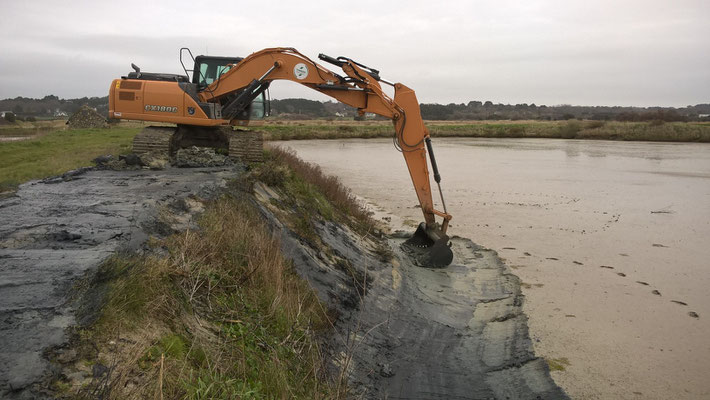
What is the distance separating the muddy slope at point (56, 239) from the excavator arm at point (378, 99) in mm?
2360

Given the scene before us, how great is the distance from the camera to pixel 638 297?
882cm

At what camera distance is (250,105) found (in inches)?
493

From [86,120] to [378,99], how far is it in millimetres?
36870

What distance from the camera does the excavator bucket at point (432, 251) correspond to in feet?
32.6

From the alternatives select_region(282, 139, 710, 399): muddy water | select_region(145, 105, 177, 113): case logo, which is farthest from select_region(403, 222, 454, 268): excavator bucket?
select_region(145, 105, 177, 113): case logo

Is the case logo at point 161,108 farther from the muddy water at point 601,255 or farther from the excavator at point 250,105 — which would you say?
the muddy water at point 601,255

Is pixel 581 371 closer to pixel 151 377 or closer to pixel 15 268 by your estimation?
pixel 151 377

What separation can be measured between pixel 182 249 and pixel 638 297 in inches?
290

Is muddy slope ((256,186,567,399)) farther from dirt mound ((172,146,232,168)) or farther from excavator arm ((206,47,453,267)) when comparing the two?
dirt mound ((172,146,232,168))

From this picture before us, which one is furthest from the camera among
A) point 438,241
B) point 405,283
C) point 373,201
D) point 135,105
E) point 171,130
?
point 373,201

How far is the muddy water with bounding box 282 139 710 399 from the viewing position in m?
6.56

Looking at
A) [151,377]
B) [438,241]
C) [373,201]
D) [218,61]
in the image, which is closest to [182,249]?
[151,377]

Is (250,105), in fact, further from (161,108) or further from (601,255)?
(601,255)

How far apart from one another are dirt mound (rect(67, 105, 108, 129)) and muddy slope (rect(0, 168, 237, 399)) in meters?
33.5
